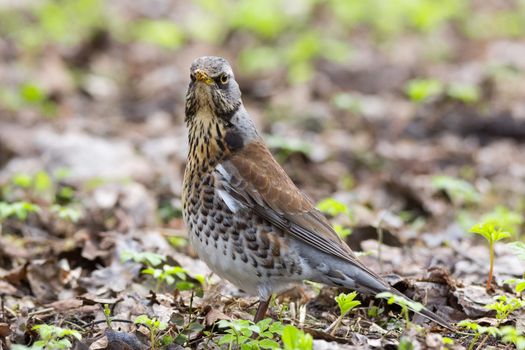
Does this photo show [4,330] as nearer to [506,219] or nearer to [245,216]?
[245,216]

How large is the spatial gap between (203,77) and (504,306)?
221 cm

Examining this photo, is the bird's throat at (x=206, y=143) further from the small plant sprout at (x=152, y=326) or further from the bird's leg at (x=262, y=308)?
the small plant sprout at (x=152, y=326)

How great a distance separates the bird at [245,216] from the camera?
5.20 meters

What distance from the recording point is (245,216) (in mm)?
5289

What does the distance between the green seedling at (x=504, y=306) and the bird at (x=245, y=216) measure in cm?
54

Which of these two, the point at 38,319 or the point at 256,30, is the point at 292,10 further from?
the point at 38,319

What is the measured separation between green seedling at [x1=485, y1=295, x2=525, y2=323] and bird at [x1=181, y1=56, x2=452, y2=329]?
21.4 inches

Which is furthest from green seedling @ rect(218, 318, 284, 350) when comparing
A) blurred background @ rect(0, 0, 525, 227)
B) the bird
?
blurred background @ rect(0, 0, 525, 227)

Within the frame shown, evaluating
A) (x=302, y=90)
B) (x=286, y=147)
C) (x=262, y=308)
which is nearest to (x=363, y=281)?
(x=262, y=308)

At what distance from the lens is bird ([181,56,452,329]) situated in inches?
205

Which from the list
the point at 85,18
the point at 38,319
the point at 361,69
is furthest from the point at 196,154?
the point at 85,18

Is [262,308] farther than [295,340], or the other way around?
[262,308]

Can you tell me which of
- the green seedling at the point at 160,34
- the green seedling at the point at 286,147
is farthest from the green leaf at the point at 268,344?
the green seedling at the point at 160,34

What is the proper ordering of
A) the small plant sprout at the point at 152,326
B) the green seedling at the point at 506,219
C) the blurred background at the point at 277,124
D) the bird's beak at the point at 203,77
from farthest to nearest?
1. the green seedling at the point at 506,219
2. the blurred background at the point at 277,124
3. the bird's beak at the point at 203,77
4. the small plant sprout at the point at 152,326
